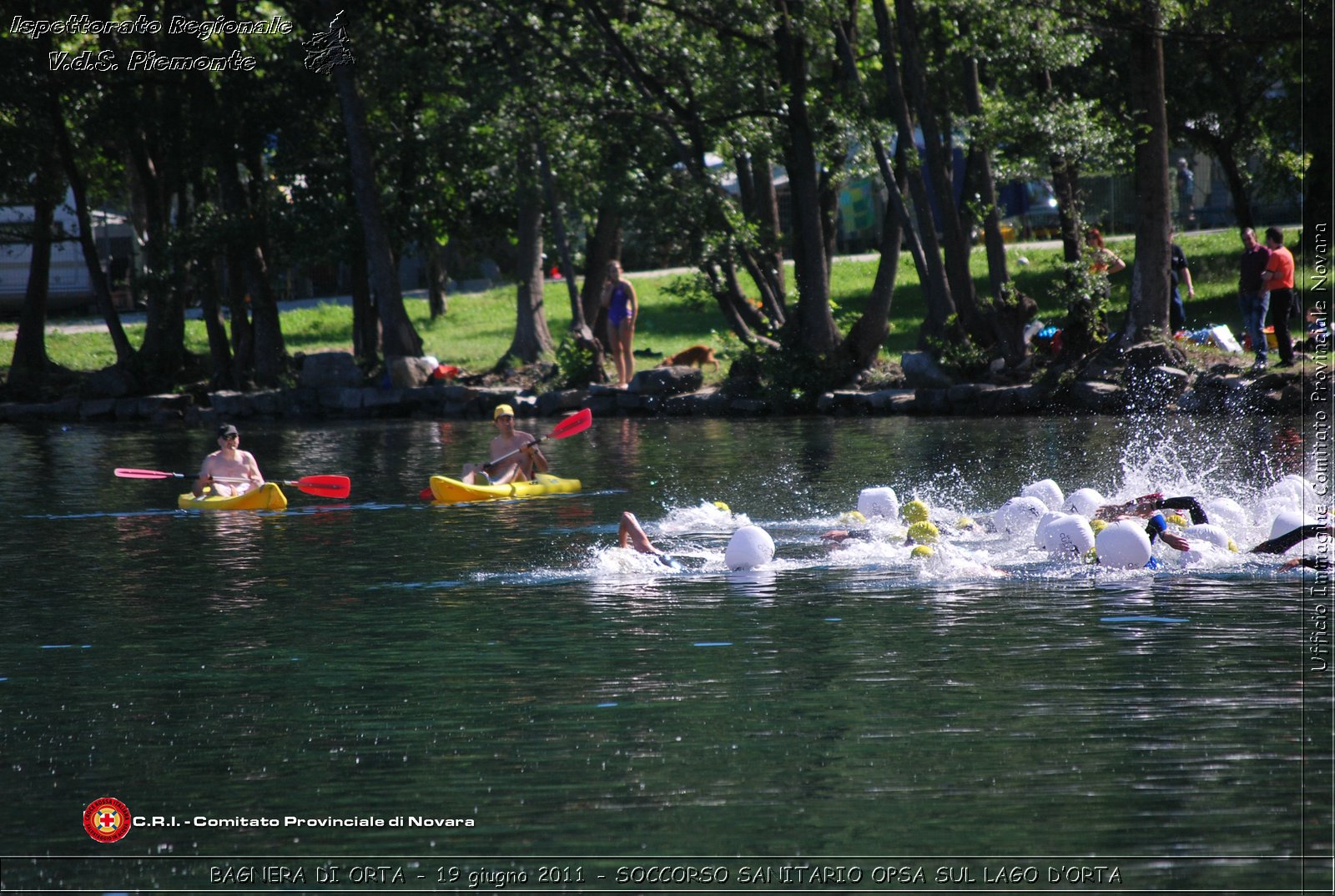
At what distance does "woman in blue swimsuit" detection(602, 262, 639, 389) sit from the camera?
1046 inches

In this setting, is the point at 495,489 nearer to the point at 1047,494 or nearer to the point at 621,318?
the point at 1047,494

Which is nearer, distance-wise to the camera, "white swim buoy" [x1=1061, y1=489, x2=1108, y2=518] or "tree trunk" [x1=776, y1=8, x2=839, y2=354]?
"white swim buoy" [x1=1061, y1=489, x2=1108, y2=518]

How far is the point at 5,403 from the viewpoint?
103ft

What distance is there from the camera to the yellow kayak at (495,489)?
1619 cm

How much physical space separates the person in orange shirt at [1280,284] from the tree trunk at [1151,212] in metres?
1.77

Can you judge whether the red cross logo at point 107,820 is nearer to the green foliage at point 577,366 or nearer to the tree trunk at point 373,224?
the green foliage at point 577,366

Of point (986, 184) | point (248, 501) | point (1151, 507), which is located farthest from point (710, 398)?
point (1151, 507)

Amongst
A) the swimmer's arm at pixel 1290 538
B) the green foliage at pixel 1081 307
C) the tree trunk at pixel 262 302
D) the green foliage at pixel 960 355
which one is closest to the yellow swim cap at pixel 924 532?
the swimmer's arm at pixel 1290 538

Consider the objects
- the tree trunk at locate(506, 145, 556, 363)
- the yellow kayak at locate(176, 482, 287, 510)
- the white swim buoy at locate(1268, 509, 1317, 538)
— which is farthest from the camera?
the tree trunk at locate(506, 145, 556, 363)

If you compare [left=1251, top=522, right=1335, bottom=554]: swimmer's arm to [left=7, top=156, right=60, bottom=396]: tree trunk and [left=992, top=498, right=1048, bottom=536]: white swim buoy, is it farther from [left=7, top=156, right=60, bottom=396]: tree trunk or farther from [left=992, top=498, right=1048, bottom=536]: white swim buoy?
[left=7, top=156, right=60, bottom=396]: tree trunk

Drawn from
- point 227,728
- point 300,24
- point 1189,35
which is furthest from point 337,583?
point 300,24

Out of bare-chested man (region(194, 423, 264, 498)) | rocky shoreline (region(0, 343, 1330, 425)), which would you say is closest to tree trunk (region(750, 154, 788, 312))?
rocky shoreline (region(0, 343, 1330, 425))

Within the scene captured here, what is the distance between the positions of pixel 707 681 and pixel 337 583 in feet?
14.2

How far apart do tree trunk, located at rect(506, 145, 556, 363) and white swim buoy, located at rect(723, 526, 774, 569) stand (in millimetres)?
18709
